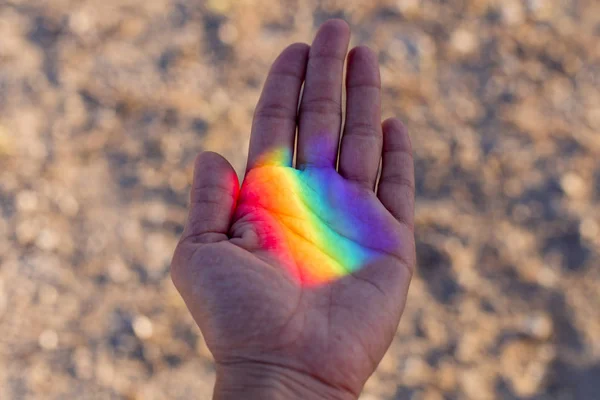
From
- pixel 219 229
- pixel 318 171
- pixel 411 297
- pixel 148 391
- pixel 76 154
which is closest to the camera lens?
pixel 219 229

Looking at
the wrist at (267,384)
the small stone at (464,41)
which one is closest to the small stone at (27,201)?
the wrist at (267,384)

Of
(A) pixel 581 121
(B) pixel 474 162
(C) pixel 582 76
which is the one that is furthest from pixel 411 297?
(C) pixel 582 76

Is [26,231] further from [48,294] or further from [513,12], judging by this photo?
[513,12]

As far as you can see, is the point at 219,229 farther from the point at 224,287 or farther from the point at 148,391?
the point at 148,391

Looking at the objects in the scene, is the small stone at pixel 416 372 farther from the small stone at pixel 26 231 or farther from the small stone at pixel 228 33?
the small stone at pixel 228 33

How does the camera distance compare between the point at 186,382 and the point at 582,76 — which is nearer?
the point at 186,382

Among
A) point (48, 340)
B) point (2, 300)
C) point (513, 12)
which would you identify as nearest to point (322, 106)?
point (48, 340)

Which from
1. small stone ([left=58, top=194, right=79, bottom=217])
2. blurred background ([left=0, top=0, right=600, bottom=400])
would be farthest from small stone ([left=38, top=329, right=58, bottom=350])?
small stone ([left=58, top=194, right=79, bottom=217])

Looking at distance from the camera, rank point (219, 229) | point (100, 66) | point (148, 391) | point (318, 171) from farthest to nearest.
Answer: point (100, 66), point (148, 391), point (318, 171), point (219, 229)
